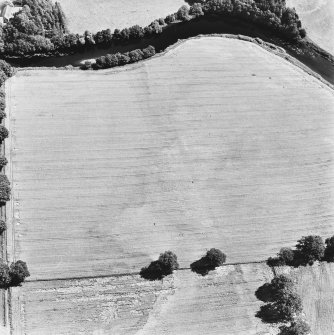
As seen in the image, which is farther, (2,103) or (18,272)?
(2,103)

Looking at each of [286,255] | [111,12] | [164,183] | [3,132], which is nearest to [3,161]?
[3,132]

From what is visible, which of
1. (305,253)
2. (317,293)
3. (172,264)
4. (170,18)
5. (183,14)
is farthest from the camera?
(183,14)

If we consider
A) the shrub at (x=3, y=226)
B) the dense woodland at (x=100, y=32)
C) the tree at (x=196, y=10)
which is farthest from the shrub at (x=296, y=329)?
the tree at (x=196, y=10)

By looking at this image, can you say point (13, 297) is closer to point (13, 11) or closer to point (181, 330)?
point (181, 330)

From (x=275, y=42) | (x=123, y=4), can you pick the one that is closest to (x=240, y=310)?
(x=275, y=42)

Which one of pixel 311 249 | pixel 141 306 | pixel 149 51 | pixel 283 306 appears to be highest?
pixel 149 51

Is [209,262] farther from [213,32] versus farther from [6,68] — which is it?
[6,68]
